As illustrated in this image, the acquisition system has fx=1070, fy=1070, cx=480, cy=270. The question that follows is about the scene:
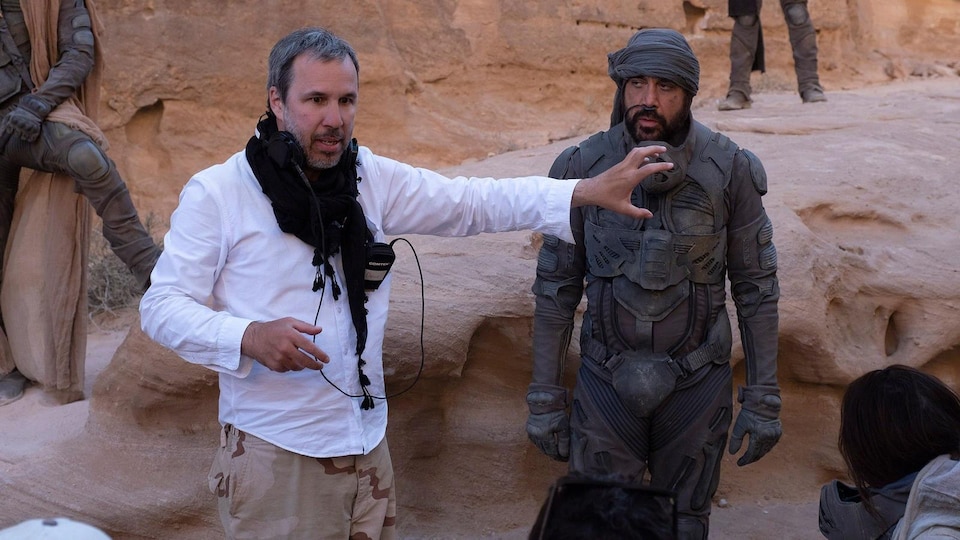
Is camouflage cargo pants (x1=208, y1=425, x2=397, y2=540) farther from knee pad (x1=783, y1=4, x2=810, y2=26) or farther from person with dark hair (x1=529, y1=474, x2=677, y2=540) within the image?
knee pad (x1=783, y1=4, x2=810, y2=26)

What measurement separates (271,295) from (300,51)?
596 millimetres

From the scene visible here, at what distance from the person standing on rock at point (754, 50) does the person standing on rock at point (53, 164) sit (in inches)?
186

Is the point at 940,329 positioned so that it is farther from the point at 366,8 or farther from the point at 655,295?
the point at 366,8

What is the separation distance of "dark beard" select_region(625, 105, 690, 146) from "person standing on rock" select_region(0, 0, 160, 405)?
260 centimetres

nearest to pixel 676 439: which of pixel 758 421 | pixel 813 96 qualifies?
pixel 758 421

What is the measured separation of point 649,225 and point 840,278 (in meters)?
1.73

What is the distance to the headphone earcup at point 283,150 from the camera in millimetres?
2545

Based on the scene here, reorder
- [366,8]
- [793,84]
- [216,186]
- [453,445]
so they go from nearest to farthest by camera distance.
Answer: [216,186], [453,445], [366,8], [793,84]

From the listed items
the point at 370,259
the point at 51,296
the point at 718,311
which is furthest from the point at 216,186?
the point at 51,296

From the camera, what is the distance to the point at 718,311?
343 cm

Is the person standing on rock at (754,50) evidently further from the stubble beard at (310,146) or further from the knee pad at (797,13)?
the stubble beard at (310,146)

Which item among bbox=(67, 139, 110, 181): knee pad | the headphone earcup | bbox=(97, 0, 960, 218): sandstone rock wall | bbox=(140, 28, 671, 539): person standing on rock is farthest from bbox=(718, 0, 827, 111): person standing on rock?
the headphone earcup

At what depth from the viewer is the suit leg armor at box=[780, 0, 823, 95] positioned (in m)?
8.41

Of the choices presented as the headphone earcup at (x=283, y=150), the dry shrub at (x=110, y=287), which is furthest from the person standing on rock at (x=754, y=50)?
the headphone earcup at (x=283, y=150)
